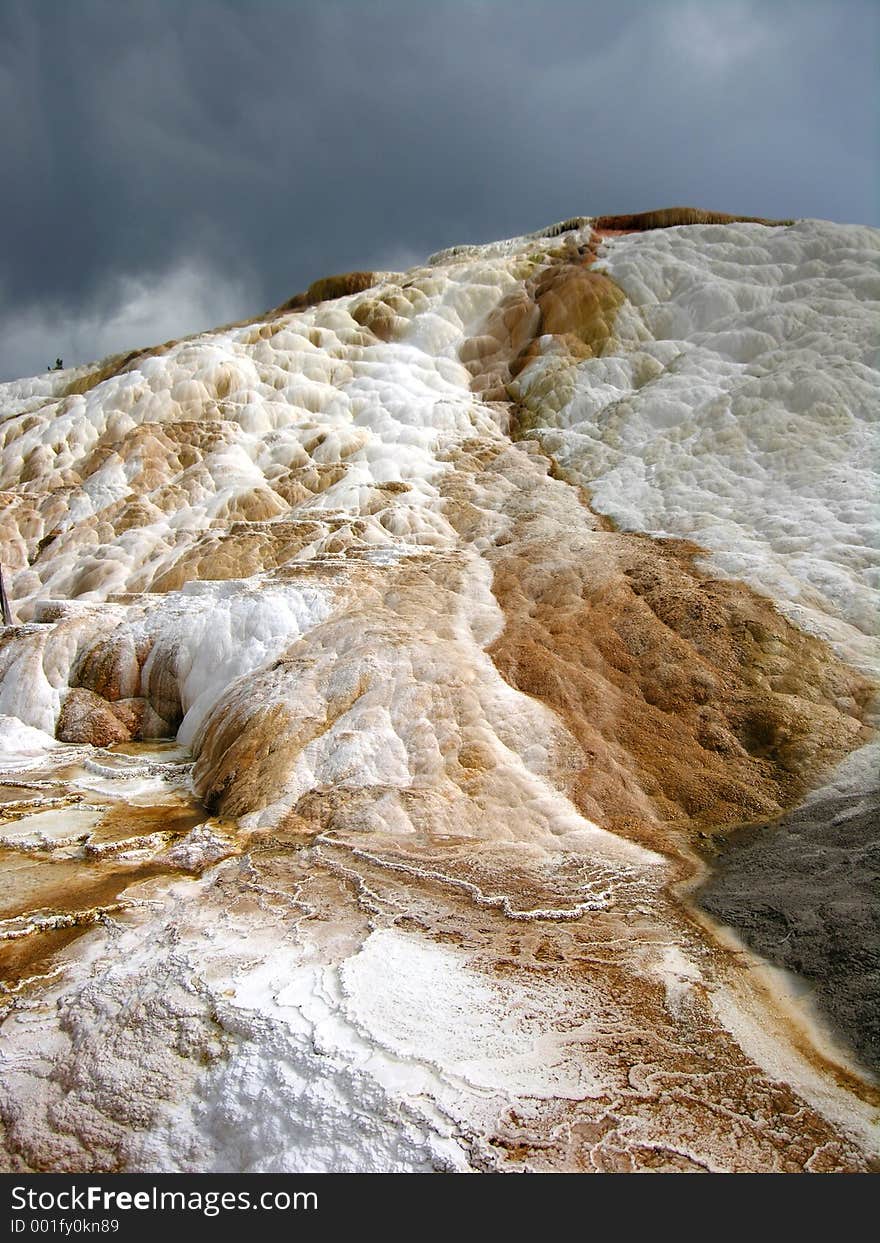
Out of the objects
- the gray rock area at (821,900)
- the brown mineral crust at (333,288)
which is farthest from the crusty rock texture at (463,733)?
the brown mineral crust at (333,288)

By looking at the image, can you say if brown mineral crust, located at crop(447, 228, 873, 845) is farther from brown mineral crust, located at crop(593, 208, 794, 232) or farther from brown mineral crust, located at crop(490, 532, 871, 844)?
brown mineral crust, located at crop(593, 208, 794, 232)

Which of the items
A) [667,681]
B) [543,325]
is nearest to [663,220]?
[543,325]

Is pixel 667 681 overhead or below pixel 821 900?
overhead

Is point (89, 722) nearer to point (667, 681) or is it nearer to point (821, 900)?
point (667, 681)

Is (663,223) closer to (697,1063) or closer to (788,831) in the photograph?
(788,831)

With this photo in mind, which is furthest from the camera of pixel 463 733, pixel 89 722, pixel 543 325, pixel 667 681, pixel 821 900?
pixel 543 325

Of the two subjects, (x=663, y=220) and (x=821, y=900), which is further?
(x=663, y=220)

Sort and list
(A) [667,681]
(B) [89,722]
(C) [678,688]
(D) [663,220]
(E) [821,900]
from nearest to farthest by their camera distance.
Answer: (E) [821,900] → (C) [678,688] → (A) [667,681] → (B) [89,722] → (D) [663,220]

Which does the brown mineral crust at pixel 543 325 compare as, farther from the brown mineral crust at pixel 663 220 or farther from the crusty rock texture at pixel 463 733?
the brown mineral crust at pixel 663 220
